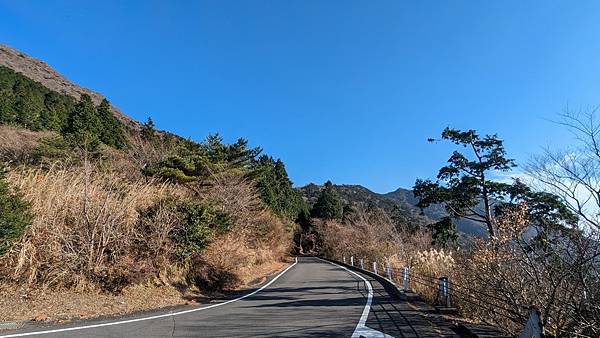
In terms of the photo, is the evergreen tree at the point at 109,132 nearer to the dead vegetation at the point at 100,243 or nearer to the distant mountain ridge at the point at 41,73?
the dead vegetation at the point at 100,243

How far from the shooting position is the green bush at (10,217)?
8055 mm

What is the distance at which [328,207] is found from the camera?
209 feet

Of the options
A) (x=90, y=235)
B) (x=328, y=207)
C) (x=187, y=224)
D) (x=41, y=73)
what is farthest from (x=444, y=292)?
(x=41, y=73)

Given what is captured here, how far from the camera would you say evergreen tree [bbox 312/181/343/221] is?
63.0m

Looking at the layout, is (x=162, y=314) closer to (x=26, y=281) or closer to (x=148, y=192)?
(x=26, y=281)

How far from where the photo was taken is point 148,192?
12539 millimetres

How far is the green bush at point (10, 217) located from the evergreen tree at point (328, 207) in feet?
178

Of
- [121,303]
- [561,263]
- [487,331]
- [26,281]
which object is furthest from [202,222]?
[561,263]

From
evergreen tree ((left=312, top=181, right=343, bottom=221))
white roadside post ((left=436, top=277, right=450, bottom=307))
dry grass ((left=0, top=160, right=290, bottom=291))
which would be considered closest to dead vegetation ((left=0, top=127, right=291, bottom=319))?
dry grass ((left=0, top=160, right=290, bottom=291))

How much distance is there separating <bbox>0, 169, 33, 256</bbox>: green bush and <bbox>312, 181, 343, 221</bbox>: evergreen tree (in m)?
54.3

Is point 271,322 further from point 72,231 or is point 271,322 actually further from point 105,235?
point 72,231

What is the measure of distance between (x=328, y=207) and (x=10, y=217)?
56.9 m

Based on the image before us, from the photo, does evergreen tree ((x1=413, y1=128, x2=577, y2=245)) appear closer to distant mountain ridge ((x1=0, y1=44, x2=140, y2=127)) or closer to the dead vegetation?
the dead vegetation

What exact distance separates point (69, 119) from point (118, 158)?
63.0ft
